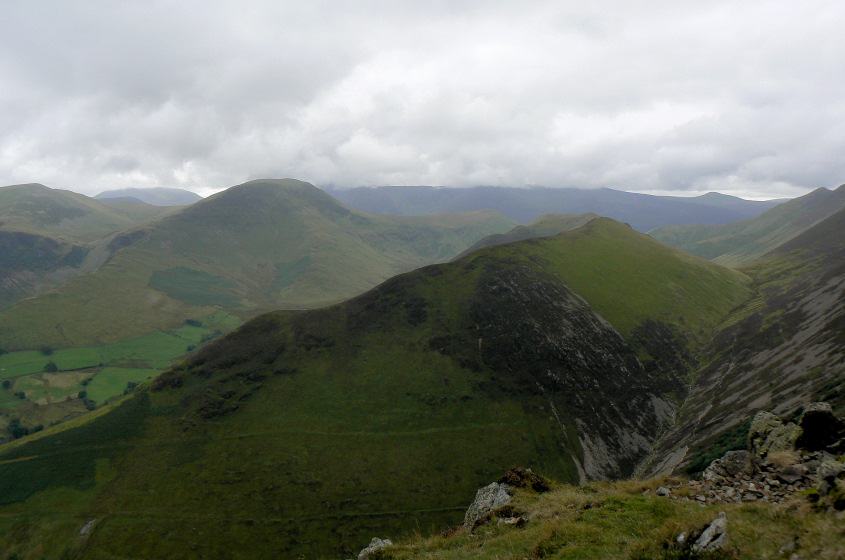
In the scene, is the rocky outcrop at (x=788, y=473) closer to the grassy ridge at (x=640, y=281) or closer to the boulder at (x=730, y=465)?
the boulder at (x=730, y=465)

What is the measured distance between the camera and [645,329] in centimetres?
13025

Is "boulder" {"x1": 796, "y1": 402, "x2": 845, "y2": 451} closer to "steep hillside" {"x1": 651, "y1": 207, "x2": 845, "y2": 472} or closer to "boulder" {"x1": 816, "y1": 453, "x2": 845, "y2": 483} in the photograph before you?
"boulder" {"x1": 816, "y1": 453, "x2": 845, "y2": 483}

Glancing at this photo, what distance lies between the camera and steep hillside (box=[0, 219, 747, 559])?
247ft

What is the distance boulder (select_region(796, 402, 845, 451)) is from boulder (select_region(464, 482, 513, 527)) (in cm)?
1706

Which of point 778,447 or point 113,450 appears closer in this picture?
point 778,447

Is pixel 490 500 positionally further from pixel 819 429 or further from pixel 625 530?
pixel 819 429

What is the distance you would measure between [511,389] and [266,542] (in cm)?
6626

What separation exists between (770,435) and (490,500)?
19490mm

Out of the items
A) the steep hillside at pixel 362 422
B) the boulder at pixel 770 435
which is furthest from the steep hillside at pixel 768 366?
the boulder at pixel 770 435

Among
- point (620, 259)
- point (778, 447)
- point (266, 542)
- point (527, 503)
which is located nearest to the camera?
point (778, 447)

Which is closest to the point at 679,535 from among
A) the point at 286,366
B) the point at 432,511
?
the point at 432,511

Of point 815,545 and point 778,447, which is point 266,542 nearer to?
point 778,447

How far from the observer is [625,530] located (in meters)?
16.4

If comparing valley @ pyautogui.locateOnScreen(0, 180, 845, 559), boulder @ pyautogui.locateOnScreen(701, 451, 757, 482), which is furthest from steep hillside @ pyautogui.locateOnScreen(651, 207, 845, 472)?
boulder @ pyautogui.locateOnScreen(701, 451, 757, 482)
